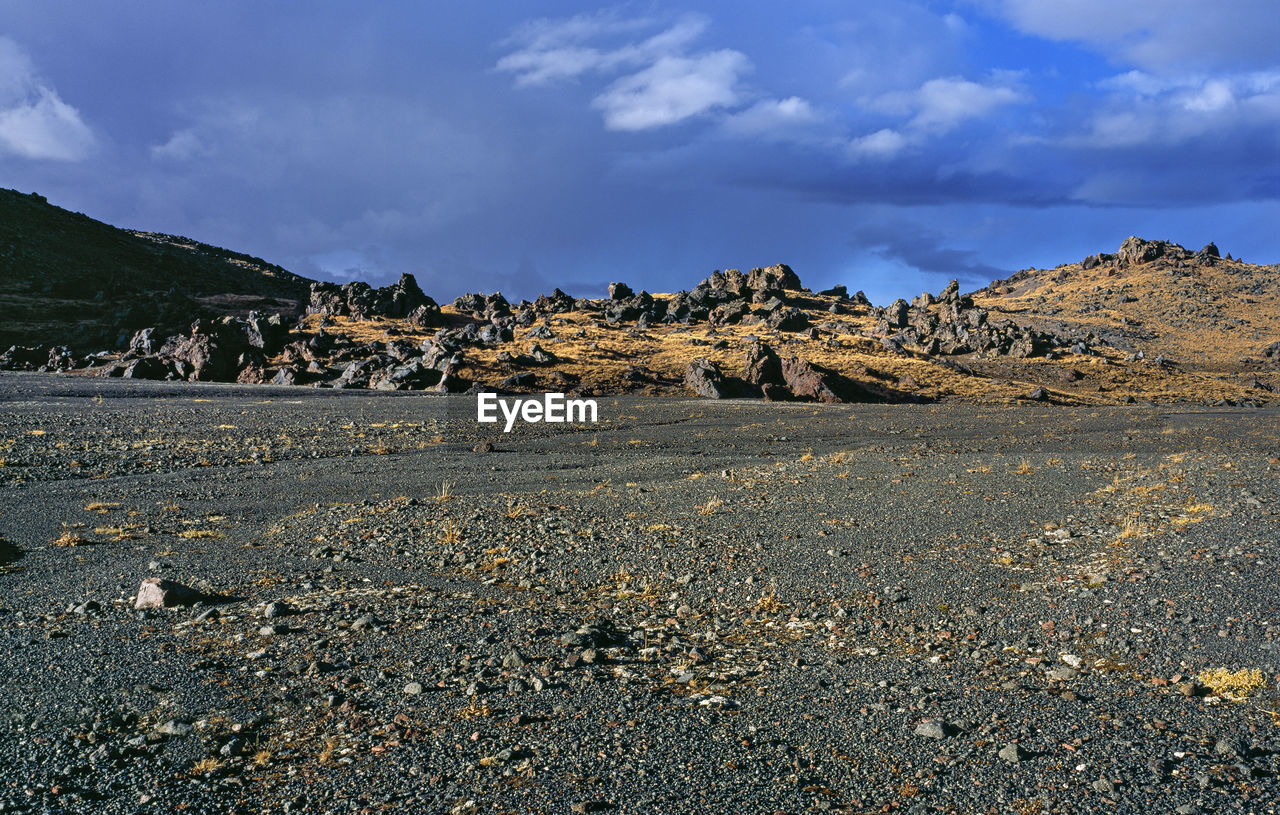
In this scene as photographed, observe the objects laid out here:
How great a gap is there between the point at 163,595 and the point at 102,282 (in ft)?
345

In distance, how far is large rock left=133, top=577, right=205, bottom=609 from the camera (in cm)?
884

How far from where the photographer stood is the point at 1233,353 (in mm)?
76188

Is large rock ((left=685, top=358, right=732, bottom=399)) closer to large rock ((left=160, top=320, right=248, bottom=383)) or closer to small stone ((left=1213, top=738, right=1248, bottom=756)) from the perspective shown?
large rock ((left=160, top=320, right=248, bottom=383))

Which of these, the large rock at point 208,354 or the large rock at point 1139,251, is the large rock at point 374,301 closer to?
the large rock at point 208,354

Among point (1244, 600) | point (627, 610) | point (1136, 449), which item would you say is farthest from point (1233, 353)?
point (627, 610)

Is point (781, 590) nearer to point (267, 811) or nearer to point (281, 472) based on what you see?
point (267, 811)

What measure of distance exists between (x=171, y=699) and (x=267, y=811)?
89.7 inches

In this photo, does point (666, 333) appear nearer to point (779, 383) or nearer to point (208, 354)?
point (779, 383)

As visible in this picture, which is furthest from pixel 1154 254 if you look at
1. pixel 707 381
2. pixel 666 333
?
pixel 707 381

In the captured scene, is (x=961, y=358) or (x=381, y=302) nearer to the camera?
(x=961, y=358)

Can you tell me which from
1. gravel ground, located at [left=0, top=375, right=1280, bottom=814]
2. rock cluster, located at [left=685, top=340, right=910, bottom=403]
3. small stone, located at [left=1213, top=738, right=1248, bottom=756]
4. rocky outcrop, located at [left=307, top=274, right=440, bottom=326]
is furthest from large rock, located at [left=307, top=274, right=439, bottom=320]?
small stone, located at [left=1213, top=738, right=1248, bottom=756]
